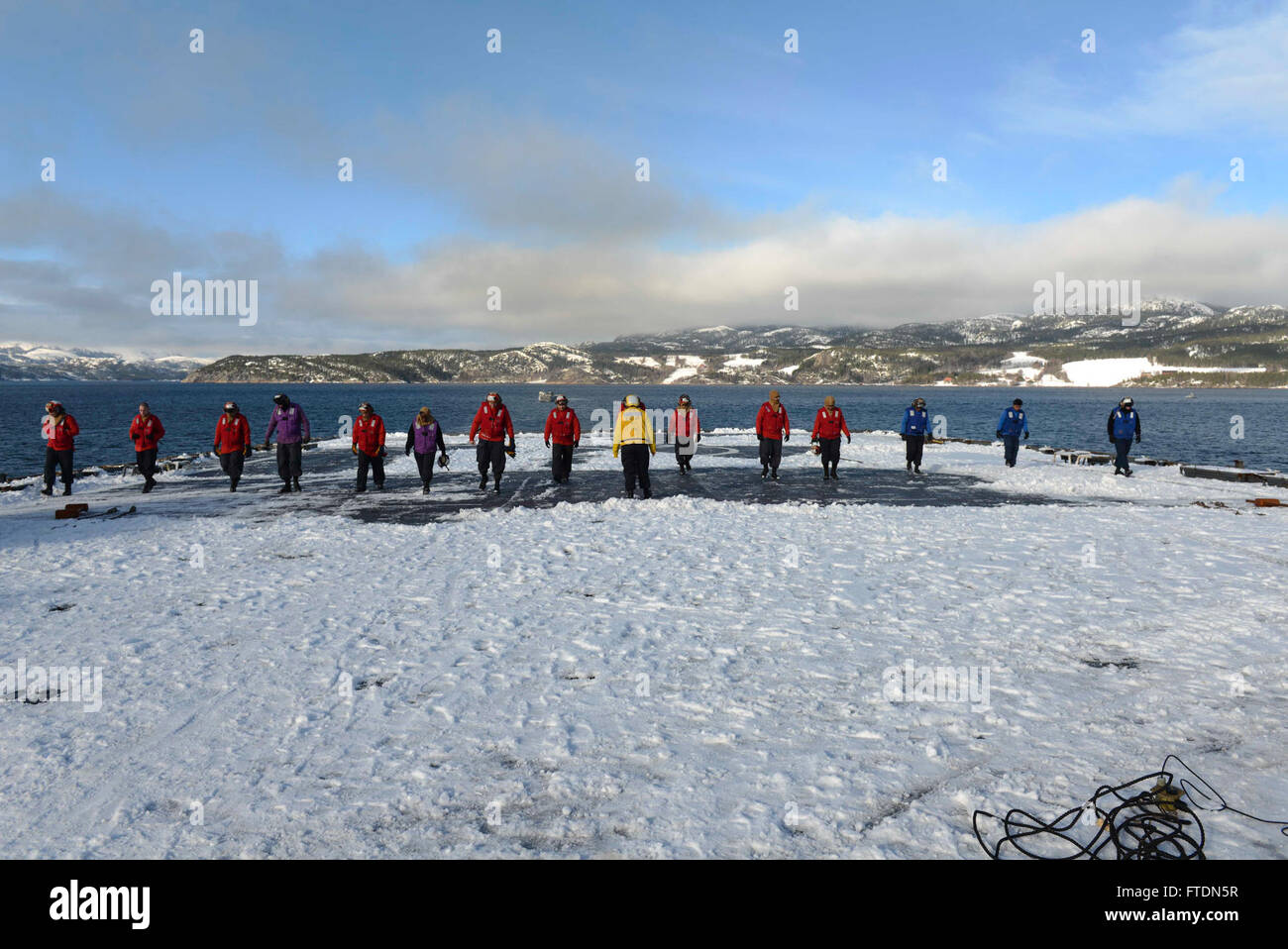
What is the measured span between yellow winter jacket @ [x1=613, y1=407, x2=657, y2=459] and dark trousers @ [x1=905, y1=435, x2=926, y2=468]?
30.5 ft

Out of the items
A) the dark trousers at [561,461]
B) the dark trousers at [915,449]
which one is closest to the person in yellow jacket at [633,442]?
the dark trousers at [561,461]

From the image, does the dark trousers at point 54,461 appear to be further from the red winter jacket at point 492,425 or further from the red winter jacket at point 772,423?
the red winter jacket at point 772,423

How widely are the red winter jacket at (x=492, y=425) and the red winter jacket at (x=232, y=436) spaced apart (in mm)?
→ 5520

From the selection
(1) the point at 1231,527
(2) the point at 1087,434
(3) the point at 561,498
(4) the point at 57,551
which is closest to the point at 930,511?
(1) the point at 1231,527

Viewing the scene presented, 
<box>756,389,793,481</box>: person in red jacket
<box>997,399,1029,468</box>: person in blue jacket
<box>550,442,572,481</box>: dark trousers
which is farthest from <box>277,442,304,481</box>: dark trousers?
<box>997,399,1029,468</box>: person in blue jacket

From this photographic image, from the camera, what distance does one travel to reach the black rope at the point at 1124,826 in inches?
146

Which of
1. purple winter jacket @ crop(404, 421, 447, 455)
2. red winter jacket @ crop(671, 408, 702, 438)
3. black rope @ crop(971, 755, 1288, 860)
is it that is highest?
red winter jacket @ crop(671, 408, 702, 438)

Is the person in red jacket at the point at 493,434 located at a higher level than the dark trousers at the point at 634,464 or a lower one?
higher

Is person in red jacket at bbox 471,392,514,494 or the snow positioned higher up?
person in red jacket at bbox 471,392,514,494

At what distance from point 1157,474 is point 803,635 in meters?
20.5

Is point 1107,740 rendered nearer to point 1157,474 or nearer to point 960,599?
point 960,599

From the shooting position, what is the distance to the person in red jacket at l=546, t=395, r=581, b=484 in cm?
1695

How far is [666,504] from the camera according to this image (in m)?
15.2

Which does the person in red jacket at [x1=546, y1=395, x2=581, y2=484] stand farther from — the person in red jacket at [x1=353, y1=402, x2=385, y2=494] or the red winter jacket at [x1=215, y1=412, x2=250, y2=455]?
the red winter jacket at [x1=215, y1=412, x2=250, y2=455]
